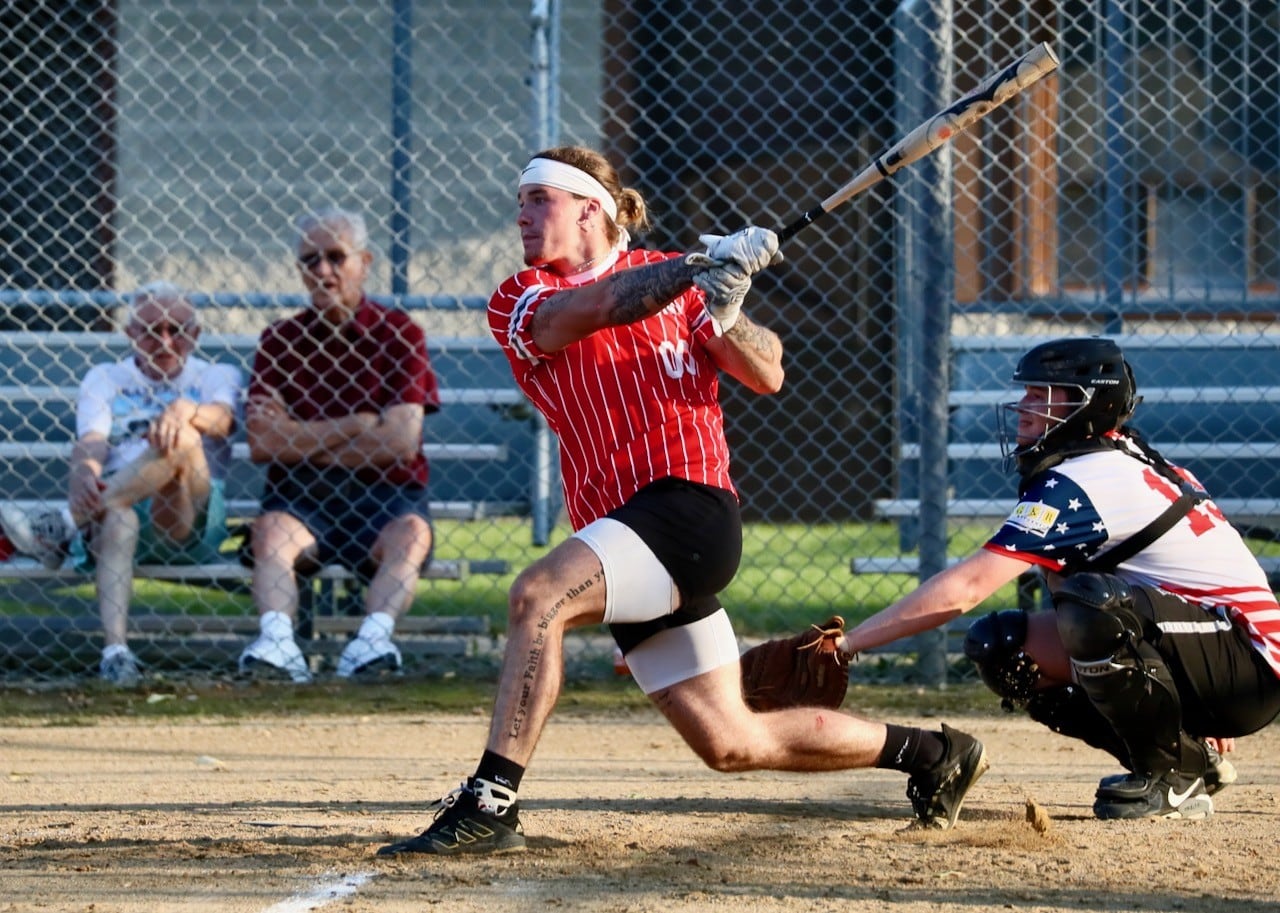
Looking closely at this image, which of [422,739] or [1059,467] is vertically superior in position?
[1059,467]

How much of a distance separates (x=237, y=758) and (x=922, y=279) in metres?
2.86

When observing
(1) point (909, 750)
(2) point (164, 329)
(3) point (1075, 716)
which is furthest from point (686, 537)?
(2) point (164, 329)

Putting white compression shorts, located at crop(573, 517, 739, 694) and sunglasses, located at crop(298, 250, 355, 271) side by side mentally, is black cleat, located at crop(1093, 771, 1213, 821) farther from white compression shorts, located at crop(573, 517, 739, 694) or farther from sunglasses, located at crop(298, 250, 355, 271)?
sunglasses, located at crop(298, 250, 355, 271)

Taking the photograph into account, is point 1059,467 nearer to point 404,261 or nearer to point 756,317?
point 404,261

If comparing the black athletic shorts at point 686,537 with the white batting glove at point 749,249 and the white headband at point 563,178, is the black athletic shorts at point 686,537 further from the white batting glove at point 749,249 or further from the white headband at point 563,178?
the white headband at point 563,178

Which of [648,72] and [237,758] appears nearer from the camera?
[237,758]

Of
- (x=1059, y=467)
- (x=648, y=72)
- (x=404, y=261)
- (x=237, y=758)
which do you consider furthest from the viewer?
(x=648, y=72)

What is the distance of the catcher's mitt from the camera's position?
3.94 metres

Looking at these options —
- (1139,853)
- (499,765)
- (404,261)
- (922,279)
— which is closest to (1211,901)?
(1139,853)

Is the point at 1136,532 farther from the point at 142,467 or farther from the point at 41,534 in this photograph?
the point at 41,534

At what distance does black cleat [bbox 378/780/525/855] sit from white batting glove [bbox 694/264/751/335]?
3.69ft

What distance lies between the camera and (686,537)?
12.2 feet

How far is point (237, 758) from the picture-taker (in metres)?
5.27

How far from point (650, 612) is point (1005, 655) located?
3.27 ft
